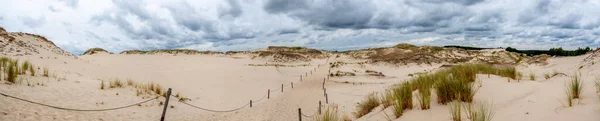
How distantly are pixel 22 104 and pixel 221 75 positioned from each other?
990 inches

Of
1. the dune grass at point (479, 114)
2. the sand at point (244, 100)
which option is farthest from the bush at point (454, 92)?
the dune grass at point (479, 114)

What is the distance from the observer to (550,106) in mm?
4645

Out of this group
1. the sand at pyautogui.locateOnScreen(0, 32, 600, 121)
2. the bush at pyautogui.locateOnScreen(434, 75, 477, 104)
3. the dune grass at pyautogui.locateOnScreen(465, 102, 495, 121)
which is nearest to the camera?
the dune grass at pyautogui.locateOnScreen(465, 102, 495, 121)

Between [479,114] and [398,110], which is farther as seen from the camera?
[398,110]

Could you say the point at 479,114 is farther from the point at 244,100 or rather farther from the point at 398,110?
the point at 244,100

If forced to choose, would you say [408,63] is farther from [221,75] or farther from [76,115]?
[76,115]

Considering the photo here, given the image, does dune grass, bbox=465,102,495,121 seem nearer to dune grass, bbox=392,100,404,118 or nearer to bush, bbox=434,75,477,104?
bush, bbox=434,75,477,104

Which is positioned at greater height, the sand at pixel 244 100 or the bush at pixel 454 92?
the bush at pixel 454 92

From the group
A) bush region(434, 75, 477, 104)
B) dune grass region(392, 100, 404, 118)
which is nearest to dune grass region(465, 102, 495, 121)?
bush region(434, 75, 477, 104)

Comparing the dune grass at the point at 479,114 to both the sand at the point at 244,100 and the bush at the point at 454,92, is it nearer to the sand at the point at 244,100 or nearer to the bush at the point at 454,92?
the sand at the point at 244,100

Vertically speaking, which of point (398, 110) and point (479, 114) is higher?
point (479, 114)

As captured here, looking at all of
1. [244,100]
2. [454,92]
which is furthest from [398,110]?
[244,100]

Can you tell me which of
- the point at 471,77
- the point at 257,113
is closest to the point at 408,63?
the point at 257,113

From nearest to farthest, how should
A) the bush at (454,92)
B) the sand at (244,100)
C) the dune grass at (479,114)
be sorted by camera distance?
the dune grass at (479,114) < the sand at (244,100) < the bush at (454,92)
